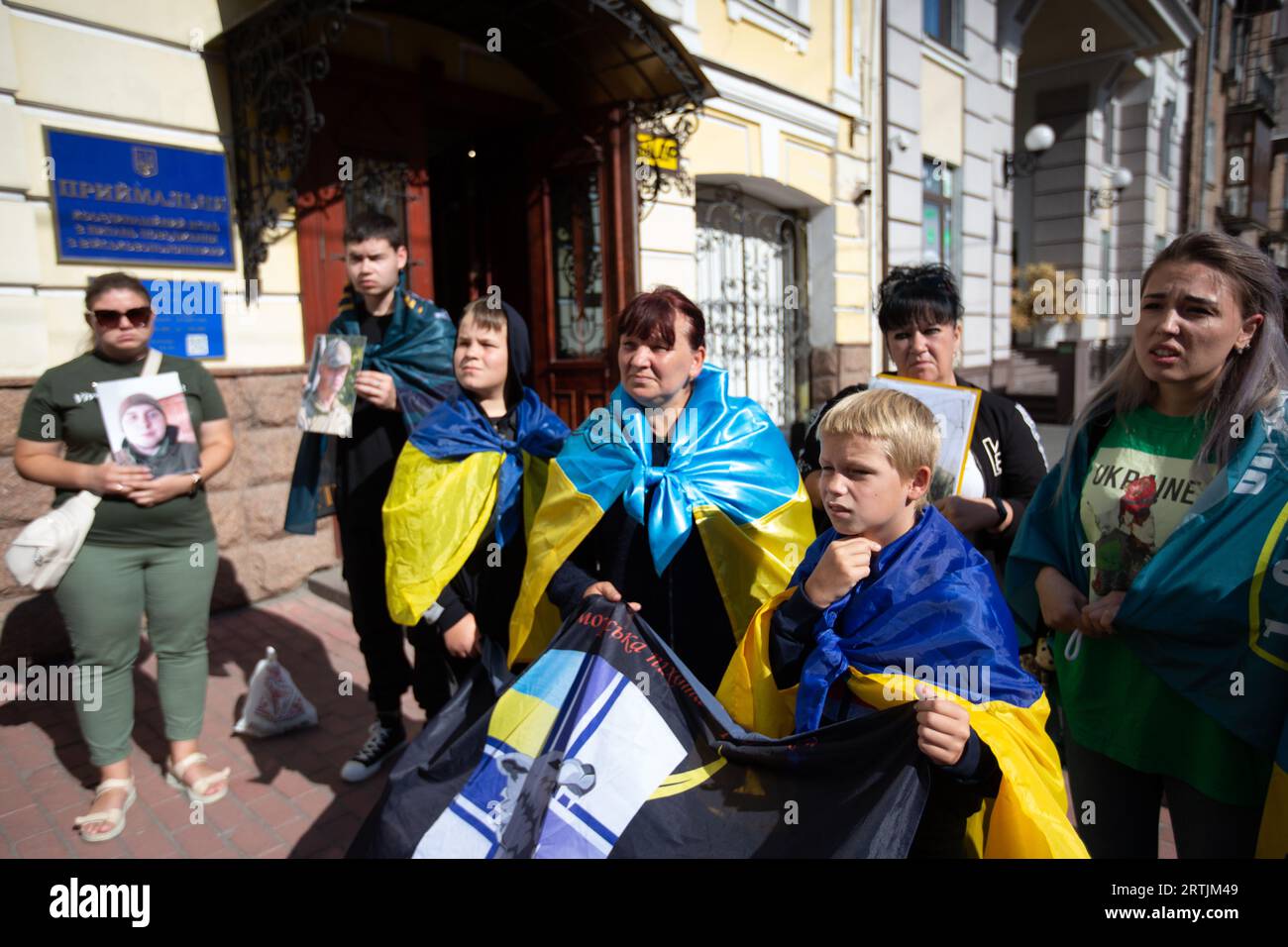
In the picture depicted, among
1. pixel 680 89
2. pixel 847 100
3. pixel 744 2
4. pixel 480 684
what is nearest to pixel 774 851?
pixel 480 684

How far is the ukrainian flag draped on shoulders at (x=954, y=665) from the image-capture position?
4.82 ft

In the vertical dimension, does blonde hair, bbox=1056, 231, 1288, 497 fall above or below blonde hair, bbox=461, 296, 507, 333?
below

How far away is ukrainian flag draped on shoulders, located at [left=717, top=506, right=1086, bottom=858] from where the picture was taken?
1469mm

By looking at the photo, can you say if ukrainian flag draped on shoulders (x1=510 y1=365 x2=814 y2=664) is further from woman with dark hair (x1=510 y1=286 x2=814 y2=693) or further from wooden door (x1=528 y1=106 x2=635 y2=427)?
wooden door (x1=528 y1=106 x2=635 y2=427)

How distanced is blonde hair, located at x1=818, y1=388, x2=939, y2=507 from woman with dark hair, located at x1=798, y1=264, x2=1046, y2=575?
0.84m

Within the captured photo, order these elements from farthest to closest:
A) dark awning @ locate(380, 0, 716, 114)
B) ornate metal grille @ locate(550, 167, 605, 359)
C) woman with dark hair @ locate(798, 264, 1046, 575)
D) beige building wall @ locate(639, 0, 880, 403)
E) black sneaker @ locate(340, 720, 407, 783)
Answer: beige building wall @ locate(639, 0, 880, 403)
ornate metal grille @ locate(550, 167, 605, 359)
dark awning @ locate(380, 0, 716, 114)
black sneaker @ locate(340, 720, 407, 783)
woman with dark hair @ locate(798, 264, 1046, 575)

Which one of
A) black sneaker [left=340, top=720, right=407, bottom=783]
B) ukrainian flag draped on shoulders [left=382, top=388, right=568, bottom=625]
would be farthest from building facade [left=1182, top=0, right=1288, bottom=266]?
black sneaker [left=340, top=720, right=407, bottom=783]

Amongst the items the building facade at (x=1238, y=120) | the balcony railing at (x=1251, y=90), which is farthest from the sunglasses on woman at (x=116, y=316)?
the balcony railing at (x=1251, y=90)

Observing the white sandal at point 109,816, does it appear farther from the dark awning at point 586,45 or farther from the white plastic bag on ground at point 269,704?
the dark awning at point 586,45

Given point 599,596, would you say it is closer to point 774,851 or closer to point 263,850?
point 774,851

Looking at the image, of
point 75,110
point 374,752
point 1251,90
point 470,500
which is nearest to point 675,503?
point 470,500
